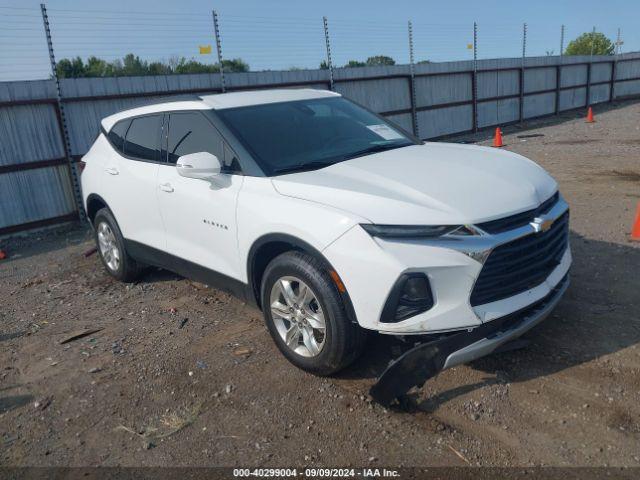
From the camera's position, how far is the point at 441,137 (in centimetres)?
1820

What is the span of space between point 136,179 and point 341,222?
8.69 feet

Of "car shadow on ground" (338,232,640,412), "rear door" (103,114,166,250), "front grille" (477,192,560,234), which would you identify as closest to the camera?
"front grille" (477,192,560,234)

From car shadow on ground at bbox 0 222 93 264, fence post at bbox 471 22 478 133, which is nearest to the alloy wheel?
car shadow on ground at bbox 0 222 93 264

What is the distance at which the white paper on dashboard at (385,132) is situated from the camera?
4.53 m

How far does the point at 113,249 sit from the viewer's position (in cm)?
593

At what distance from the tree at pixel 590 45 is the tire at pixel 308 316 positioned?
90.0m

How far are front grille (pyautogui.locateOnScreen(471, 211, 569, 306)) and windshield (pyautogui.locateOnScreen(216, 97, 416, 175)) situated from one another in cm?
141

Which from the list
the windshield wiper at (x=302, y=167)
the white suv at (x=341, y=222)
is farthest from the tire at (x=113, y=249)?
the windshield wiper at (x=302, y=167)

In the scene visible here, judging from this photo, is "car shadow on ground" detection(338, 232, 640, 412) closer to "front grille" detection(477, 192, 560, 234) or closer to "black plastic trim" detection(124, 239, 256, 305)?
"front grille" detection(477, 192, 560, 234)

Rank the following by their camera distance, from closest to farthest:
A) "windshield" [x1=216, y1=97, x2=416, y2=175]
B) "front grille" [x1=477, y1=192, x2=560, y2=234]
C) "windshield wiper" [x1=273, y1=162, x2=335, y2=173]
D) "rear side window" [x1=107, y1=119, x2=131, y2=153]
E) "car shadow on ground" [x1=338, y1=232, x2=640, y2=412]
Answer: "front grille" [x1=477, y1=192, x2=560, y2=234] < "car shadow on ground" [x1=338, y1=232, x2=640, y2=412] < "windshield wiper" [x1=273, y1=162, x2=335, y2=173] < "windshield" [x1=216, y1=97, x2=416, y2=175] < "rear side window" [x1=107, y1=119, x2=131, y2=153]

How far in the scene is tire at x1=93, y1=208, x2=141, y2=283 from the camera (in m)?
5.62

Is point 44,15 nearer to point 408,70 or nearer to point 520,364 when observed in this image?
point 520,364

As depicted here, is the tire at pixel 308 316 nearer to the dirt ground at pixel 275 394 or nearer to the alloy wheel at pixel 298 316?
the alloy wheel at pixel 298 316

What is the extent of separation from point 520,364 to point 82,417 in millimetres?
2893
